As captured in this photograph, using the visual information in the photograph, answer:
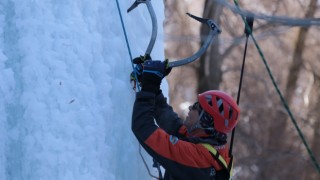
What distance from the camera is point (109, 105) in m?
3.36

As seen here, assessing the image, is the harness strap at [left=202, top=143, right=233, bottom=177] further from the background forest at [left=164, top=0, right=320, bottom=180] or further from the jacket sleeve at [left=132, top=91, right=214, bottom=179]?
the background forest at [left=164, top=0, right=320, bottom=180]

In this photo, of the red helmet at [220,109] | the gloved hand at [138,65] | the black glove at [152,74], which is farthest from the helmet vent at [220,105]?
the gloved hand at [138,65]

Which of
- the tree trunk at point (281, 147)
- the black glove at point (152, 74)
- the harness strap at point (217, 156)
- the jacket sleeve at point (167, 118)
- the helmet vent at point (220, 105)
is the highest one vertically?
the black glove at point (152, 74)

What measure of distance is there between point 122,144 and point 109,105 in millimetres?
257

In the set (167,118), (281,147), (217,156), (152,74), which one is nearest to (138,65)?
(152,74)

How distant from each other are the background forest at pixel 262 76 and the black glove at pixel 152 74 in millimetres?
10799

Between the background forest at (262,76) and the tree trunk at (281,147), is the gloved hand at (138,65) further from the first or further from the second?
the tree trunk at (281,147)

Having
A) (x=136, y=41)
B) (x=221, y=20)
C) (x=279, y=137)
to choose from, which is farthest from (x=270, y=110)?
(x=136, y=41)

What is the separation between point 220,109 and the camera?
3.30 m

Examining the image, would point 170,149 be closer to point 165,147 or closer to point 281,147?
point 165,147

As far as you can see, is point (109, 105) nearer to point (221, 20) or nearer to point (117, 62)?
point (117, 62)

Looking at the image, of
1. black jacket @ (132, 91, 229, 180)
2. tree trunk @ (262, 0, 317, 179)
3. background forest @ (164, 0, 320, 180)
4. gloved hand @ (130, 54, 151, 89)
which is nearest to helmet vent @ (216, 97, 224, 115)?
black jacket @ (132, 91, 229, 180)

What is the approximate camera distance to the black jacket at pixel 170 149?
309cm

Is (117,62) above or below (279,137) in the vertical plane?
above
